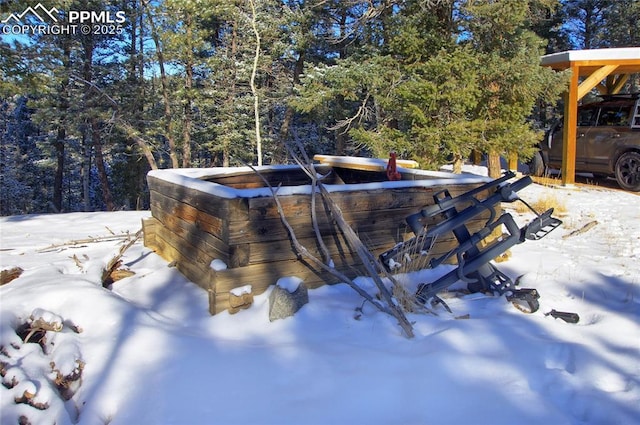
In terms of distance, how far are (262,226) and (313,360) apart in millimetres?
1127

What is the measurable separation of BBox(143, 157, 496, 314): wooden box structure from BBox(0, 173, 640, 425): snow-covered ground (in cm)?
22

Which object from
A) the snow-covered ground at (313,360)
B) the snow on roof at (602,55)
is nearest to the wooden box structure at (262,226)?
the snow-covered ground at (313,360)

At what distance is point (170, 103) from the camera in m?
18.9

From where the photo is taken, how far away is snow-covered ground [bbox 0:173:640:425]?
2.29 metres

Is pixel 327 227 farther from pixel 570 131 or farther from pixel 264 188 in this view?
pixel 570 131

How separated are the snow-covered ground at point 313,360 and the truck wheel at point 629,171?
21.3 feet

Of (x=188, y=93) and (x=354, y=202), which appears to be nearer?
(x=354, y=202)

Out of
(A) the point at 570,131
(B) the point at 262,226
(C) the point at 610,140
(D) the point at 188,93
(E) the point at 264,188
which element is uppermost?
(D) the point at 188,93

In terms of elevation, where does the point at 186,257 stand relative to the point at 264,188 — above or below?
below

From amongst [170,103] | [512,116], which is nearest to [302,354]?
[512,116]

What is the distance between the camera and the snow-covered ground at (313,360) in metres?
2.29

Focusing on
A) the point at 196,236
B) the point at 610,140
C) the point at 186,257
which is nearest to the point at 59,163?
the point at 186,257

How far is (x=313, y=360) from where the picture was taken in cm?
267

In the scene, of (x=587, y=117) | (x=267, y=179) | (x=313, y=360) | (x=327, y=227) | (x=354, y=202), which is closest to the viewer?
(x=313, y=360)
